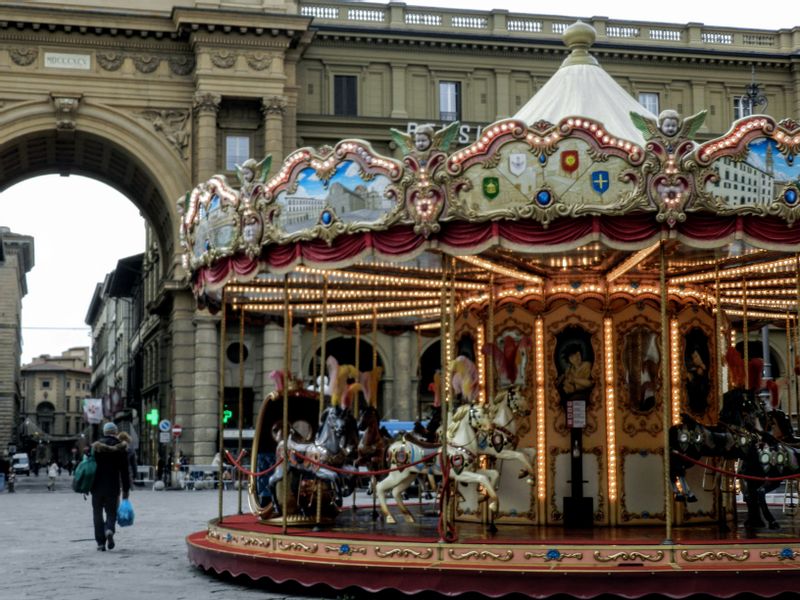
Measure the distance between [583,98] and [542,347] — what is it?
128 inches

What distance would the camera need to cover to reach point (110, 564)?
16516 mm

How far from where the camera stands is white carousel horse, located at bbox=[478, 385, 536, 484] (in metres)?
15.4

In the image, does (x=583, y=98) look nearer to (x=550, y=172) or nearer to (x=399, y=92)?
(x=550, y=172)

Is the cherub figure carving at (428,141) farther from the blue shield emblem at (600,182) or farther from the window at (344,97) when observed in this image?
the window at (344,97)

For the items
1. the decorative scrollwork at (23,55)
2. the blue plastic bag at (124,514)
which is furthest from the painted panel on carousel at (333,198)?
the decorative scrollwork at (23,55)

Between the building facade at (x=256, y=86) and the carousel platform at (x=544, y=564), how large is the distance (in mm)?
28594

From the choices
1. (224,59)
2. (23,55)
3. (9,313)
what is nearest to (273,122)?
(224,59)

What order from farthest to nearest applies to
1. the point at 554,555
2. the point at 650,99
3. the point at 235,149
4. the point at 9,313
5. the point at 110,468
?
the point at 9,313, the point at 650,99, the point at 235,149, the point at 110,468, the point at 554,555

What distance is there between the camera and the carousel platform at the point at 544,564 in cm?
1238

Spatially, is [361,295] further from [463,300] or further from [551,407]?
[551,407]

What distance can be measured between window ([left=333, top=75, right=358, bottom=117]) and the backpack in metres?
32.4

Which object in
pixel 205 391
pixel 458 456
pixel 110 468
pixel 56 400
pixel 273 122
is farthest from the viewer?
pixel 56 400

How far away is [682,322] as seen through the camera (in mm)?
16984

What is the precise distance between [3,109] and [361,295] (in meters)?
27.4
